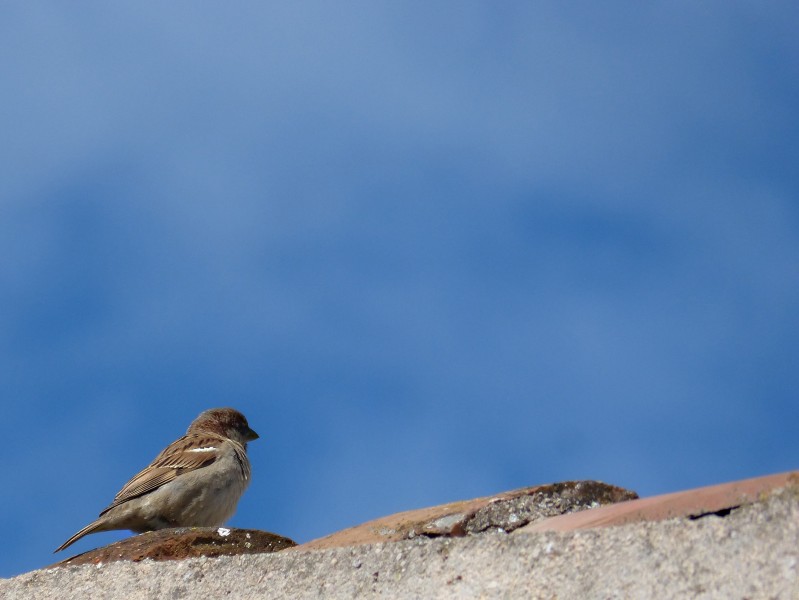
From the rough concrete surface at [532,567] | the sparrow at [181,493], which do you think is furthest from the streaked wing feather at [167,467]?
the rough concrete surface at [532,567]

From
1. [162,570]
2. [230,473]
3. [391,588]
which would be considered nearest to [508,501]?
[391,588]

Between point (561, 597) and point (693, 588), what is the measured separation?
0.75 feet

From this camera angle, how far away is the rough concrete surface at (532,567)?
1511mm

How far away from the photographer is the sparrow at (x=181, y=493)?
19.7 ft

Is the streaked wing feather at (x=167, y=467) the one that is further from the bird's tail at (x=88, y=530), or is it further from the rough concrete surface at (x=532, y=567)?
the rough concrete surface at (x=532, y=567)

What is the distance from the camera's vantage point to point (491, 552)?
1.83 meters

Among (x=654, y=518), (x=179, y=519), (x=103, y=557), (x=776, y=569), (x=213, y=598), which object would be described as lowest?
(x=776, y=569)

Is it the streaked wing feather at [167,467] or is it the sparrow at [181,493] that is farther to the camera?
the streaked wing feather at [167,467]

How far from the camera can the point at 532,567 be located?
1.74 m

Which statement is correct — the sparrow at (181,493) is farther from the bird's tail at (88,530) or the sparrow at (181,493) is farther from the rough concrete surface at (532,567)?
the rough concrete surface at (532,567)

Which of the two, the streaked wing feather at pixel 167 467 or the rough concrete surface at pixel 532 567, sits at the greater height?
the streaked wing feather at pixel 167 467

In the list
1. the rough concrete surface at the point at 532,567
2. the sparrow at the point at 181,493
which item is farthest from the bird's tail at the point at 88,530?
the rough concrete surface at the point at 532,567

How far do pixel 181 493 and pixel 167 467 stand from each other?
1.00ft

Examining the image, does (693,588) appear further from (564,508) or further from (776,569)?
(564,508)
